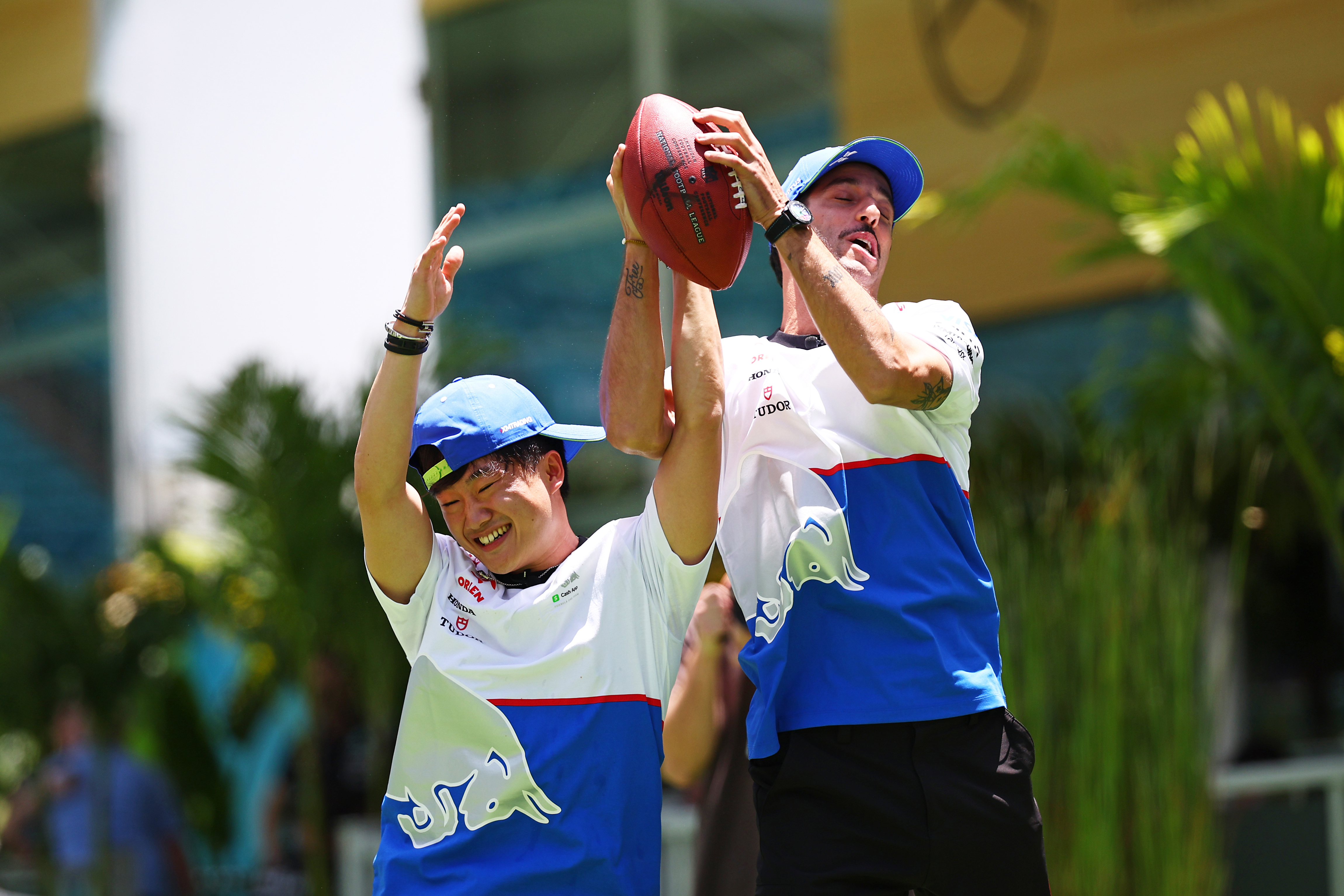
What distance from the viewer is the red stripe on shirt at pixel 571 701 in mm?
2111

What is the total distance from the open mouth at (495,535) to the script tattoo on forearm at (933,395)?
2.32 feet

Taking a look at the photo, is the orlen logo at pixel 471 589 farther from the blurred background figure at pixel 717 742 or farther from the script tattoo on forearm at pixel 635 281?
the blurred background figure at pixel 717 742

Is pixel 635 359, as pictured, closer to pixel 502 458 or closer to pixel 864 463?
pixel 502 458

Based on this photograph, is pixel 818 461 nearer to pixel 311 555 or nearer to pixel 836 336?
pixel 836 336

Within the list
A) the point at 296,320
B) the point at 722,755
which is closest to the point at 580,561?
the point at 722,755

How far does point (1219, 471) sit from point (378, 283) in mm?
4928

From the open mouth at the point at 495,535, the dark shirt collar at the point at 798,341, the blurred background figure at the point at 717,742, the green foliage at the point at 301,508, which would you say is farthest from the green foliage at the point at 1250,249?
the green foliage at the point at 301,508

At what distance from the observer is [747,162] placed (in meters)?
2.06

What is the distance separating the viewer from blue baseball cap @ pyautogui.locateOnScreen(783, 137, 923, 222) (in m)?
2.30

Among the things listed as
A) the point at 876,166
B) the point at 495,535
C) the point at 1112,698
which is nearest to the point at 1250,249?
the point at 1112,698

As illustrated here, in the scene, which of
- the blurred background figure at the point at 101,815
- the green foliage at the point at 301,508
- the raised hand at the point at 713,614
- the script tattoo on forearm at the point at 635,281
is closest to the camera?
Result: the script tattoo on forearm at the point at 635,281

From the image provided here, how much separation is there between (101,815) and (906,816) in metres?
6.62

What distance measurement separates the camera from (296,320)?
860 centimetres

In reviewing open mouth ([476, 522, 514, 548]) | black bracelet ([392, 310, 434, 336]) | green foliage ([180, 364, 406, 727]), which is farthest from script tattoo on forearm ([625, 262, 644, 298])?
green foliage ([180, 364, 406, 727])
